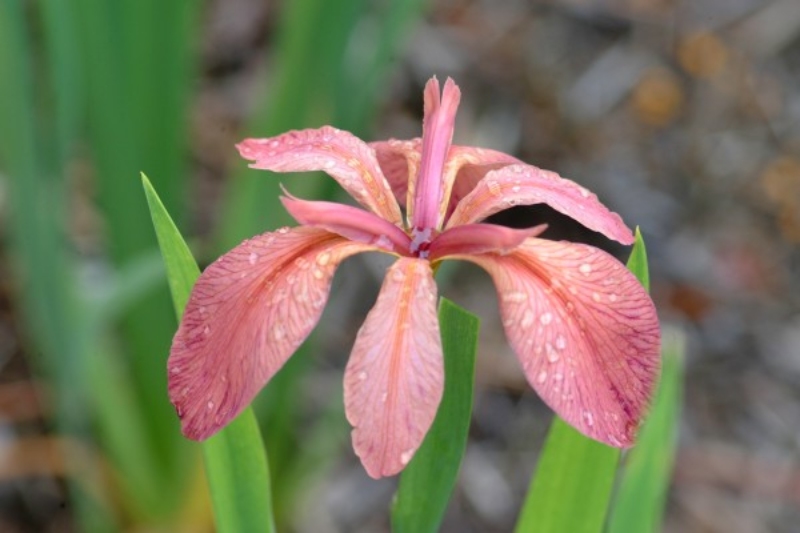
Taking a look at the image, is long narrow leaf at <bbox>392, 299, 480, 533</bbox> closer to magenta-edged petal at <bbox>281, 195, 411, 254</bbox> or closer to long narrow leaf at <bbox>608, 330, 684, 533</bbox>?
magenta-edged petal at <bbox>281, 195, 411, 254</bbox>

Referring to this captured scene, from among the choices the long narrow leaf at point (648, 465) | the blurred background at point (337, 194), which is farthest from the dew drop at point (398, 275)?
the blurred background at point (337, 194)

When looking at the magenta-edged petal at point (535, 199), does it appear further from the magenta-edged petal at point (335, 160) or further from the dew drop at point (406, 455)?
the dew drop at point (406, 455)

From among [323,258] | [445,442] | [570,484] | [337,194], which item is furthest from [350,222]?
[337,194]

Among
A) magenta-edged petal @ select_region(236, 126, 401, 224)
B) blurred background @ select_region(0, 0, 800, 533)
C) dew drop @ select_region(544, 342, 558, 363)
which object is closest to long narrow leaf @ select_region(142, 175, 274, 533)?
magenta-edged petal @ select_region(236, 126, 401, 224)

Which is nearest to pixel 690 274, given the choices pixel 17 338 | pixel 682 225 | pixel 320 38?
pixel 682 225

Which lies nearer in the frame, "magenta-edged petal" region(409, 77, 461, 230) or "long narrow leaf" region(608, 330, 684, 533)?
"magenta-edged petal" region(409, 77, 461, 230)

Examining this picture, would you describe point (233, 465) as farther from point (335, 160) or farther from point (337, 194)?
point (337, 194)
